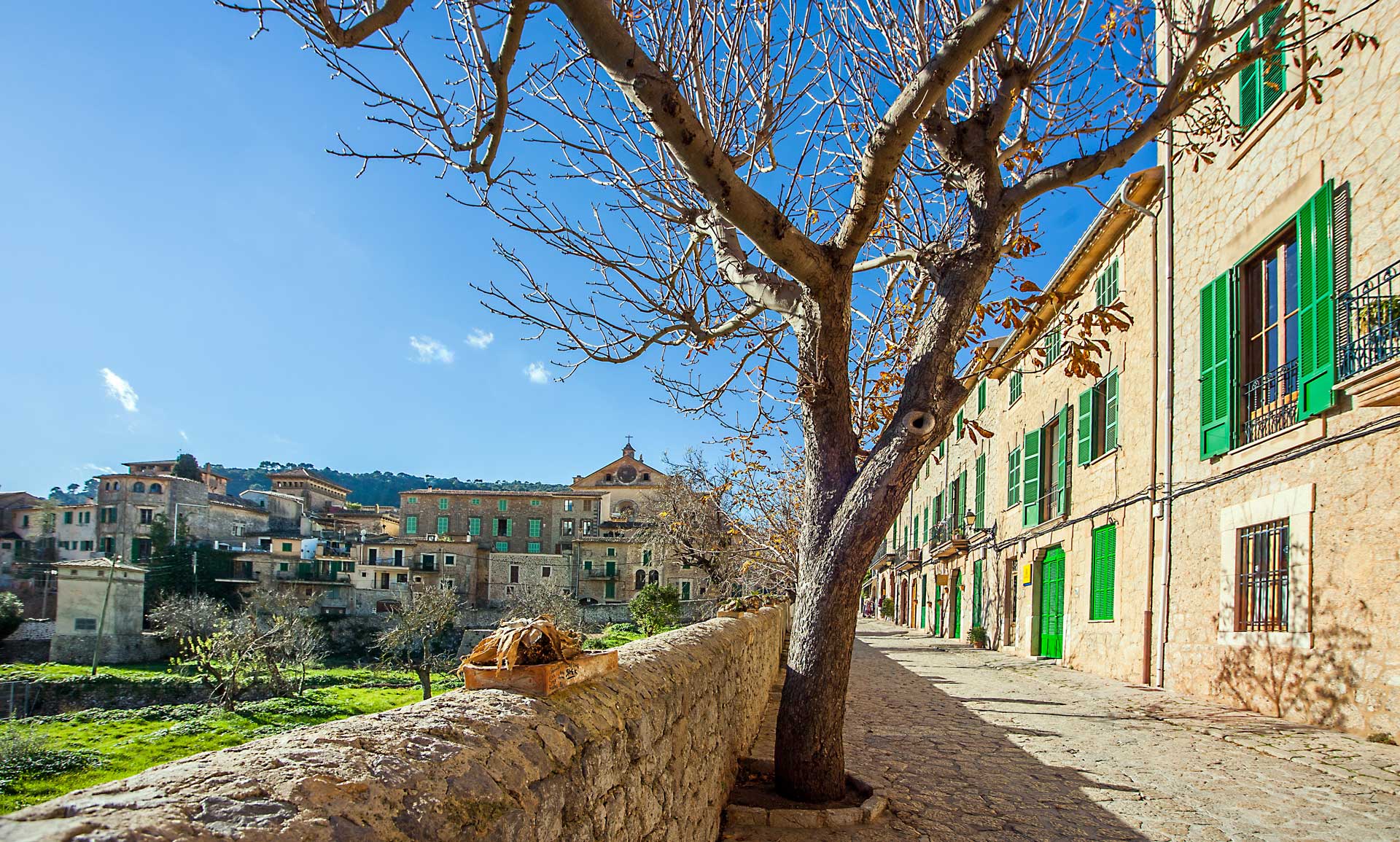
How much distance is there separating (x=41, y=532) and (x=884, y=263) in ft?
250

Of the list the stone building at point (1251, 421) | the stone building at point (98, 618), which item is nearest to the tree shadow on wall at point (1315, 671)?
the stone building at point (1251, 421)

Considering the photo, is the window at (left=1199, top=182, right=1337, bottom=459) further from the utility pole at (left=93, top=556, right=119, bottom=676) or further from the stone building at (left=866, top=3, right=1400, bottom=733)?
the utility pole at (left=93, top=556, right=119, bottom=676)

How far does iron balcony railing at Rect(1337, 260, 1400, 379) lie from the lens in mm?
6906

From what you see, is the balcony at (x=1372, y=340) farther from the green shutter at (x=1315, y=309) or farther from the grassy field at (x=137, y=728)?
the grassy field at (x=137, y=728)

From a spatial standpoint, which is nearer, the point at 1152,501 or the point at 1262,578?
the point at 1262,578

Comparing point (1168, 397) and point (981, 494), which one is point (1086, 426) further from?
point (981, 494)

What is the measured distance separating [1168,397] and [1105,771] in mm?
6866

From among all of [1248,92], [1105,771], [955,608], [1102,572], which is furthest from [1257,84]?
[955,608]

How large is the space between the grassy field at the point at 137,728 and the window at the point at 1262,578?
14.3 m

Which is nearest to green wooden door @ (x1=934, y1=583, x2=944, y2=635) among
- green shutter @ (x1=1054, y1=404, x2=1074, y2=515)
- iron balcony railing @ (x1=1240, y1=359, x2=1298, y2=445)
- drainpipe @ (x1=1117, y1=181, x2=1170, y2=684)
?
green shutter @ (x1=1054, y1=404, x2=1074, y2=515)

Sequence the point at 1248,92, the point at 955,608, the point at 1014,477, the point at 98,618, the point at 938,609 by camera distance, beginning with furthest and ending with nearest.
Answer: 1. the point at 98,618
2. the point at 938,609
3. the point at 955,608
4. the point at 1014,477
5. the point at 1248,92

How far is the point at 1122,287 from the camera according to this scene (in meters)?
13.9

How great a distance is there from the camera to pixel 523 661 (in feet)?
7.63

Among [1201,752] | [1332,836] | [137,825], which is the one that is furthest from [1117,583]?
[137,825]
